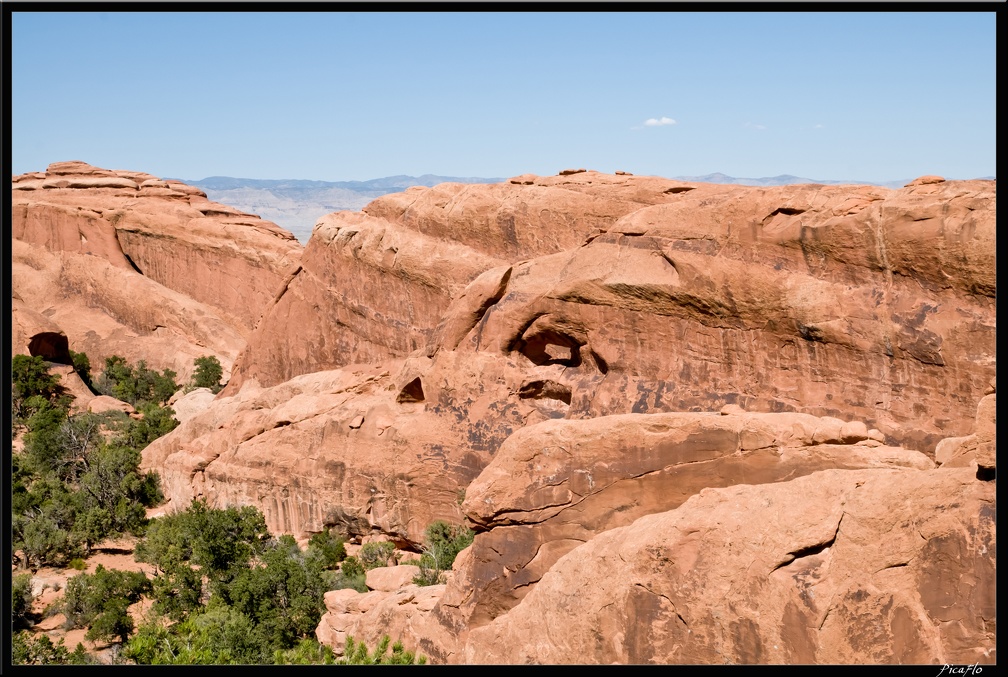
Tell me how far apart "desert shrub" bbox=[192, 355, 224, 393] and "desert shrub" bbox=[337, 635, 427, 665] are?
32.9 m

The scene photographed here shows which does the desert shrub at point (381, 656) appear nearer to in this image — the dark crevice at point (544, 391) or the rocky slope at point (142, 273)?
the dark crevice at point (544, 391)

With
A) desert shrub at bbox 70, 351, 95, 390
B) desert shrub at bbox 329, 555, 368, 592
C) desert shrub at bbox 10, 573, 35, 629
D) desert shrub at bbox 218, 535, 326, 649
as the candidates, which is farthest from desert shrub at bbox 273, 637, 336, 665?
desert shrub at bbox 70, 351, 95, 390

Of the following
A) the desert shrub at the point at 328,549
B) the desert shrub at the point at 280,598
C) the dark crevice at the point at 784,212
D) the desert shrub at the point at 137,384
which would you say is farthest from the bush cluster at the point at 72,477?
the dark crevice at the point at 784,212

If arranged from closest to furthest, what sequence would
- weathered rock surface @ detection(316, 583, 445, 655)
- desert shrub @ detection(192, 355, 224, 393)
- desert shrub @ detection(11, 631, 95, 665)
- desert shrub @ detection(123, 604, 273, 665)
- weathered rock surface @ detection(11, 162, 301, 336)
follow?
desert shrub @ detection(123, 604, 273, 665)
weathered rock surface @ detection(316, 583, 445, 655)
desert shrub @ detection(11, 631, 95, 665)
desert shrub @ detection(192, 355, 224, 393)
weathered rock surface @ detection(11, 162, 301, 336)

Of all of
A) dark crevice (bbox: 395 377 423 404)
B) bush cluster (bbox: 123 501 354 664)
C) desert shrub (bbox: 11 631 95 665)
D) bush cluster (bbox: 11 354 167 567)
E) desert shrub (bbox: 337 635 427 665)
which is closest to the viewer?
desert shrub (bbox: 337 635 427 665)

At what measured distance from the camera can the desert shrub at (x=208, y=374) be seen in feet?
160

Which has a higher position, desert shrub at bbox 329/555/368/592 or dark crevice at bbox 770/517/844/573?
dark crevice at bbox 770/517/844/573

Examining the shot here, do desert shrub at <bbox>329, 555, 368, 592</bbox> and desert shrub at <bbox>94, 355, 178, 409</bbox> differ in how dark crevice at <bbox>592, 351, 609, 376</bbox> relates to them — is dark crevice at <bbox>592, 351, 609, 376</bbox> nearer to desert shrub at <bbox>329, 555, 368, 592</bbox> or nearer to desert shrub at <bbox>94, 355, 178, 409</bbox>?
desert shrub at <bbox>329, 555, 368, 592</bbox>

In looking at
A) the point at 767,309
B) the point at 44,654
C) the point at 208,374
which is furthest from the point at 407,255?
the point at 208,374

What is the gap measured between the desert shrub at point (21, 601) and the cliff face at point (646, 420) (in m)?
6.18

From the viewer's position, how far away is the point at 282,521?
28.9m

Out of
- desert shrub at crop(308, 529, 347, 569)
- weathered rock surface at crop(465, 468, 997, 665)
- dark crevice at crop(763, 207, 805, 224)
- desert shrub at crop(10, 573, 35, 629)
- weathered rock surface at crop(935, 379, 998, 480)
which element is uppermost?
dark crevice at crop(763, 207, 805, 224)

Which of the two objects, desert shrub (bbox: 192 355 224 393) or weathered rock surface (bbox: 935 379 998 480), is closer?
weathered rock surface (bbox: 935 379 998 480)

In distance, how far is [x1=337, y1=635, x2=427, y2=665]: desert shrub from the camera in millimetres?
17219
